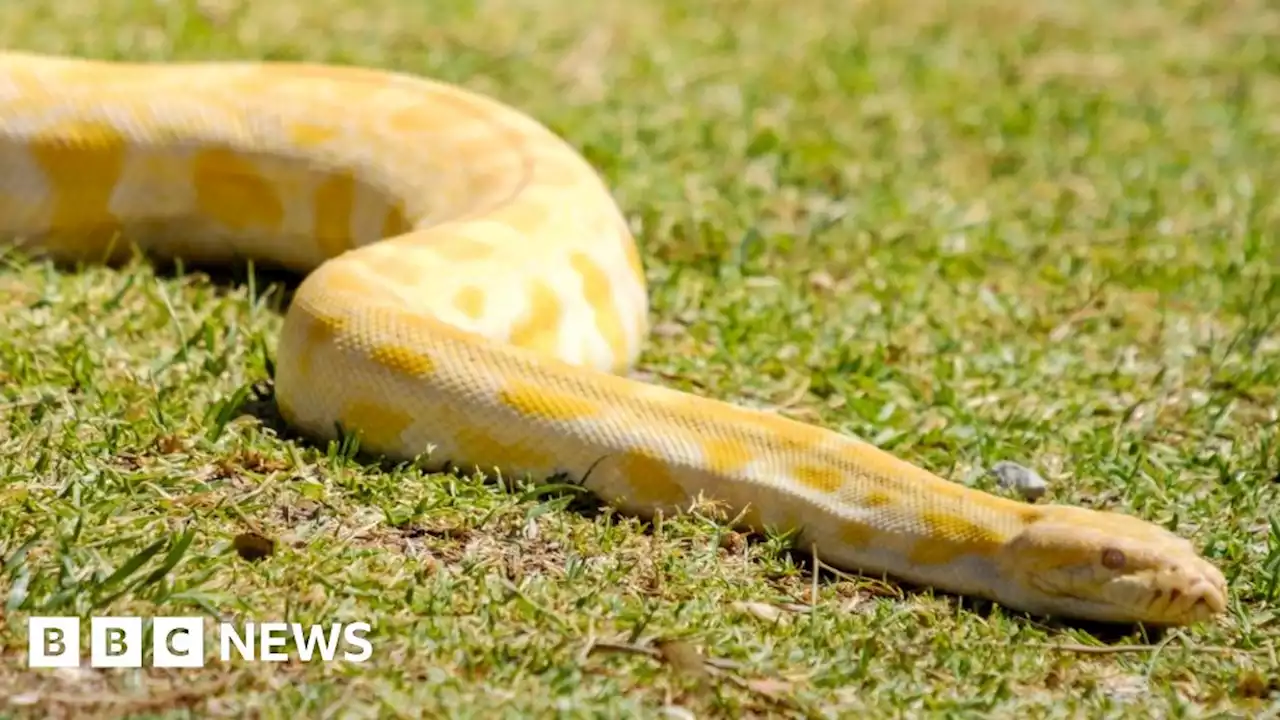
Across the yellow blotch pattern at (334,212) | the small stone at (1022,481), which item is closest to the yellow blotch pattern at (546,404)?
the small stone at (1022,481)

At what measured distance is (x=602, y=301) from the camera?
6.62 metres

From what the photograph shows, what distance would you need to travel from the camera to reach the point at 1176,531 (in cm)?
576

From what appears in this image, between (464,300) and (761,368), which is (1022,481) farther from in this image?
(464,300)

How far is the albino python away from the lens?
17.0ft

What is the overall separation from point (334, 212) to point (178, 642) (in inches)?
124

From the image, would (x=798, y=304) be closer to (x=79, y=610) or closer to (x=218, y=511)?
(x=218, y=511)

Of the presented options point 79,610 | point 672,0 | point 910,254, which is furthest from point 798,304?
point 672,0

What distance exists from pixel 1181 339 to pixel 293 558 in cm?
403

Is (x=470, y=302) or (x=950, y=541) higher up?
(x=470, y=302)

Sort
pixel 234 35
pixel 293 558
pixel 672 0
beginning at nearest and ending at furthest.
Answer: pixel 293 558, pixel 234 35, pixel 672 0

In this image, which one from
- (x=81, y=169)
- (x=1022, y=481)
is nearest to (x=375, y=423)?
(x=1022, y=481)

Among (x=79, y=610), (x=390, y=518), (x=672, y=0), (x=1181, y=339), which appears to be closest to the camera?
(x=79, y=610)

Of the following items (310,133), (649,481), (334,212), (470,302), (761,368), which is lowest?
(761,368)

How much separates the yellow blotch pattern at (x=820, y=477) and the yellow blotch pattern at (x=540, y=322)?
1.22 metres
